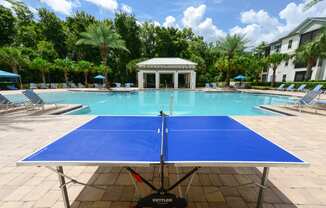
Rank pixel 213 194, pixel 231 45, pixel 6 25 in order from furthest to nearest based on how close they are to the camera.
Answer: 1. pixel 231 45
2. pixel 6 25
3. pixel 213 194

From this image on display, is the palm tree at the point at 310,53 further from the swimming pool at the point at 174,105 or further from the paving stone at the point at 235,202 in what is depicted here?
the paving stone at the point at 235,202

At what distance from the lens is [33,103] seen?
26.5 ft

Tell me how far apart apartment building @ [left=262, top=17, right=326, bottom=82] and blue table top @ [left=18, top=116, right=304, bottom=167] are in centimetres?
3007


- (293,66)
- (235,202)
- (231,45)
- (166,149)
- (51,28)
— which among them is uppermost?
(51,28)

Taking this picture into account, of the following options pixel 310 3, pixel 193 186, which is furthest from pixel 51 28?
pixel 193 186

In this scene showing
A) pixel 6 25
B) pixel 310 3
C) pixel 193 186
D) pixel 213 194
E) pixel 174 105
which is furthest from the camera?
pixel 6 25

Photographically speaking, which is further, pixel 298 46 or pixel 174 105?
pixel 298 46

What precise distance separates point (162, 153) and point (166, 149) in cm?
18

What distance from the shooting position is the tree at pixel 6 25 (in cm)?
2410

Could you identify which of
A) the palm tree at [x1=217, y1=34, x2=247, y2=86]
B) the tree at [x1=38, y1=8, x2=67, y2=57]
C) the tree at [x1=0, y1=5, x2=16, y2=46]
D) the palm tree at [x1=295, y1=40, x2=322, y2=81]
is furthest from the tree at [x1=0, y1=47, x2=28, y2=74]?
the palm tree at [x1=295, y1=40, x2=322, y2=81]

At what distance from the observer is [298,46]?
2716 cm

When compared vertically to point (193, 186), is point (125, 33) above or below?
above

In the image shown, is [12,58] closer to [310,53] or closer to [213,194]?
[213,194]

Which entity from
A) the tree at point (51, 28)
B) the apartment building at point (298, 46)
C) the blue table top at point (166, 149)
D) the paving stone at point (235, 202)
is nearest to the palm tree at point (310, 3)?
the blue table top at point (166, 149)
